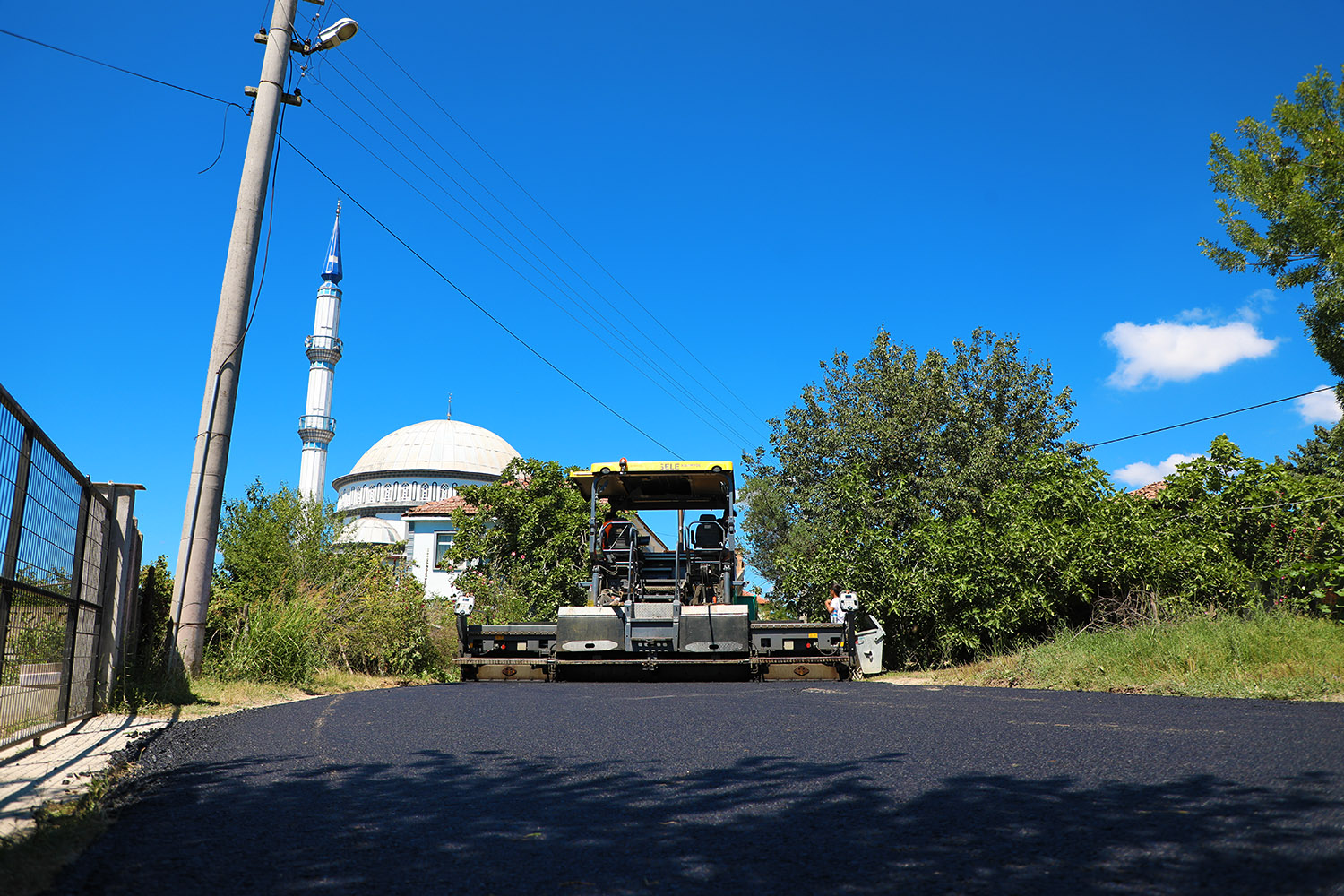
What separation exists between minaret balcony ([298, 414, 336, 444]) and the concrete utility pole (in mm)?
51642

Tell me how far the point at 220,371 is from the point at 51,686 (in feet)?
18.6

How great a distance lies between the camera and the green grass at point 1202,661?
30.5 feet

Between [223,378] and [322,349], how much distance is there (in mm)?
53650

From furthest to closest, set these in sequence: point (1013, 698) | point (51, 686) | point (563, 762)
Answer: point (1013, 698)
point (51, 686)
point (563, 762)

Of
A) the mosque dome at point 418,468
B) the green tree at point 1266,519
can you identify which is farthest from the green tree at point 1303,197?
the mosque dome at point 418,468

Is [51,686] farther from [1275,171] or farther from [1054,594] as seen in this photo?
[1275,171]

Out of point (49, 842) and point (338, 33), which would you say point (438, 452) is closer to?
point (338, 33)

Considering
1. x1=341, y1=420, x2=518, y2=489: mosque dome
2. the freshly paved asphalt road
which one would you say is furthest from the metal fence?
x1=341, y1=420, x2=518, y2=489: mosque dome

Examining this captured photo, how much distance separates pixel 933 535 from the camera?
672 inches

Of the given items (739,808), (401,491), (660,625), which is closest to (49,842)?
(739,808)

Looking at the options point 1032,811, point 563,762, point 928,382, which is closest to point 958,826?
point 1032,811

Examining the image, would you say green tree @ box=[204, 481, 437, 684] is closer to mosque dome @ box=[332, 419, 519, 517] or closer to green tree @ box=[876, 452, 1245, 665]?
green tree @ box=[876, 452, 1245, 665]

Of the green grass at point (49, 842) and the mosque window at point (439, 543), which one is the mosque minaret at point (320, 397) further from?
the green grass at point (49, 842)

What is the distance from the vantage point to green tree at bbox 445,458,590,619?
69.8 ft
